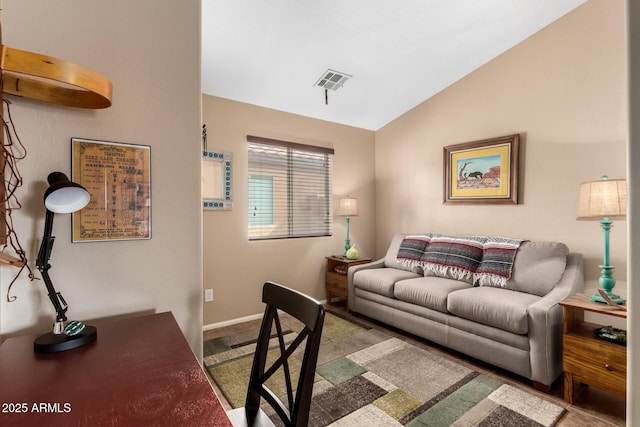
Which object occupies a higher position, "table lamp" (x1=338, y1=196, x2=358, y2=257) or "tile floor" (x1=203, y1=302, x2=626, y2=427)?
"table lamp" (x1=338, y1=196, x2=358, y2=257)

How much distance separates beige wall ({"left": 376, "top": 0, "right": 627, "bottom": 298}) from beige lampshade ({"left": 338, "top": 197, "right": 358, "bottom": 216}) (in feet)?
2.70

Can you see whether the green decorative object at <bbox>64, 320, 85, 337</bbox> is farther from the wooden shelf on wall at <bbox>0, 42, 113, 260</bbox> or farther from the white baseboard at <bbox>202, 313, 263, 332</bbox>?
the white baseboard at <bbox>202, 313, 263, 332</bbox>

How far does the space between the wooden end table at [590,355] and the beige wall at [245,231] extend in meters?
2.49

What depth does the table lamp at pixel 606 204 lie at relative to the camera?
201cm

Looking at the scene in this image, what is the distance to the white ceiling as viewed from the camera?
2297 millimetres

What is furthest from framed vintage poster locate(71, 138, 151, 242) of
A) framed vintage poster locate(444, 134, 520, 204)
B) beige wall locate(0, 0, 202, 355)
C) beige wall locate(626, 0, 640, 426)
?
framed vintage poster locate(444, 134, 520, 204)

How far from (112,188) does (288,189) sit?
2.43 meters

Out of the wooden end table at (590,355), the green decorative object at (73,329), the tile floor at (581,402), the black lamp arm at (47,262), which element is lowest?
the tile floor at (581,402)

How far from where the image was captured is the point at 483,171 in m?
3.22

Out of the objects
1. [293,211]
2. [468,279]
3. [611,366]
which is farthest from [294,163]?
[611,366]

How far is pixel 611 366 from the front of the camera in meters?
1.78

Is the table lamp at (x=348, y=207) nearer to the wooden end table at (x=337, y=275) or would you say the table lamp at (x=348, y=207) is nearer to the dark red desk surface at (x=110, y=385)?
the wooden end table at (x=337, y=275)

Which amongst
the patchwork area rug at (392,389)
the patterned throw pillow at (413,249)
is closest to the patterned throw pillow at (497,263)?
the patterned throw pillow at (413,249)

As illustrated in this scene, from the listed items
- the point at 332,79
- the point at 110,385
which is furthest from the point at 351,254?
the point at 110,385
